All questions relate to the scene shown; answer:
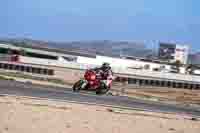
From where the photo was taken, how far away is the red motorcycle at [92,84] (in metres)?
32.4

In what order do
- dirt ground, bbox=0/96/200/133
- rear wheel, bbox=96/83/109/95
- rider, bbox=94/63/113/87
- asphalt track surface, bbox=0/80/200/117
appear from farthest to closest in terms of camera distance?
rear wheel, bbox=96/83/109/95 < rider, bbox=94/63/113/87 < asphalt track surface, bbox=0/80/200/117 < dirt ground, bbox=0/96/200/133

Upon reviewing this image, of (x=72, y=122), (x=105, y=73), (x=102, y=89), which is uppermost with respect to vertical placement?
(x=105, y=73)

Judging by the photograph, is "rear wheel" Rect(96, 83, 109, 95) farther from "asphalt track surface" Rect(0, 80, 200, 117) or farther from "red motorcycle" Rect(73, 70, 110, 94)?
"asphalt track surface" Rect(0, 80, 200, 117)

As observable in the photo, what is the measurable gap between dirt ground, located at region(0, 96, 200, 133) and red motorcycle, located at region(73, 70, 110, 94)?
1386 centimetres

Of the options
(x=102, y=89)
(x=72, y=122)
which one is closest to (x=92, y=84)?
(x=102, y=89)

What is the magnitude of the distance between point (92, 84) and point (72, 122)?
692 inches

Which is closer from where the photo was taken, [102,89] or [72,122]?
[72,122]

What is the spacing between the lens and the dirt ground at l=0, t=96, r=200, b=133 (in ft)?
43.9

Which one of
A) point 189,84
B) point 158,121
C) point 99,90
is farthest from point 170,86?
point 158,121

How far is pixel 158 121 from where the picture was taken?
1761cm

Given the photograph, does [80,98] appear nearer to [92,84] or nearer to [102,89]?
[92,84]

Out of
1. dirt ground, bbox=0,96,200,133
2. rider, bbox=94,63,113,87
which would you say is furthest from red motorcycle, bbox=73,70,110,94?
dirt ground, bbox=0,96,200,133

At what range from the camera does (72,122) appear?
14742mm

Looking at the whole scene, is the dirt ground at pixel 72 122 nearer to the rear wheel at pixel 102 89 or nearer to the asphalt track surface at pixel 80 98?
the asphalt track surface at pixel 80 98
